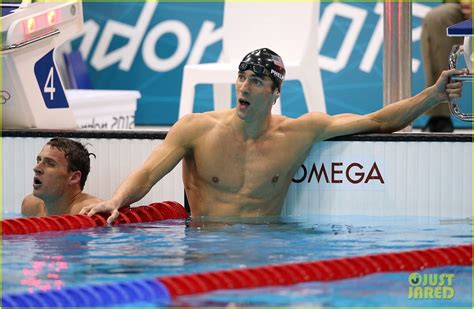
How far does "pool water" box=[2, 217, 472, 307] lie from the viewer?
349 cm

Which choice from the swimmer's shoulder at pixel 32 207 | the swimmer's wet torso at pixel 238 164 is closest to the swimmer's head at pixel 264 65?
the swimmer's wet torso at pixel 238 164

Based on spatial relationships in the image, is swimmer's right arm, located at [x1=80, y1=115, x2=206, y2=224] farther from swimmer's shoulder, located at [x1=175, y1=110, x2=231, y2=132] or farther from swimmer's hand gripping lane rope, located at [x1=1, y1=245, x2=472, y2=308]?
swimmer's hand gripping lane rope, located at [x1=1, y1=245, x2=472, y2=308]

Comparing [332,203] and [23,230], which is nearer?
[23,230]

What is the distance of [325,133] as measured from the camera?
519 centimetres

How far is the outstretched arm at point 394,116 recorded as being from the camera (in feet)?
16.5

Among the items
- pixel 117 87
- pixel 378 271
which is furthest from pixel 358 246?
pixel 117 87

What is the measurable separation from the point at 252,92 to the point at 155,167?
54 centimetres

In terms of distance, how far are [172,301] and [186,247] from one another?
1.00 meters

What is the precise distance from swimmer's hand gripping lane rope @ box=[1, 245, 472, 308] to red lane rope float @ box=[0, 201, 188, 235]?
4.39 ft

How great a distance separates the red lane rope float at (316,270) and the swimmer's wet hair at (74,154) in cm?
175

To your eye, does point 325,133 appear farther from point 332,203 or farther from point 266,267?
point 266,267

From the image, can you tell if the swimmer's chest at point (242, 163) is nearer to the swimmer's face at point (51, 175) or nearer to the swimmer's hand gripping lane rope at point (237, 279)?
the swimmer's face at point (51, 175)

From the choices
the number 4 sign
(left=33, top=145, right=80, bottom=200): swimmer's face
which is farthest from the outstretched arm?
the number 4 sign

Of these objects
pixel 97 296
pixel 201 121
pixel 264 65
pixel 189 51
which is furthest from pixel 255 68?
pixel 189 51
